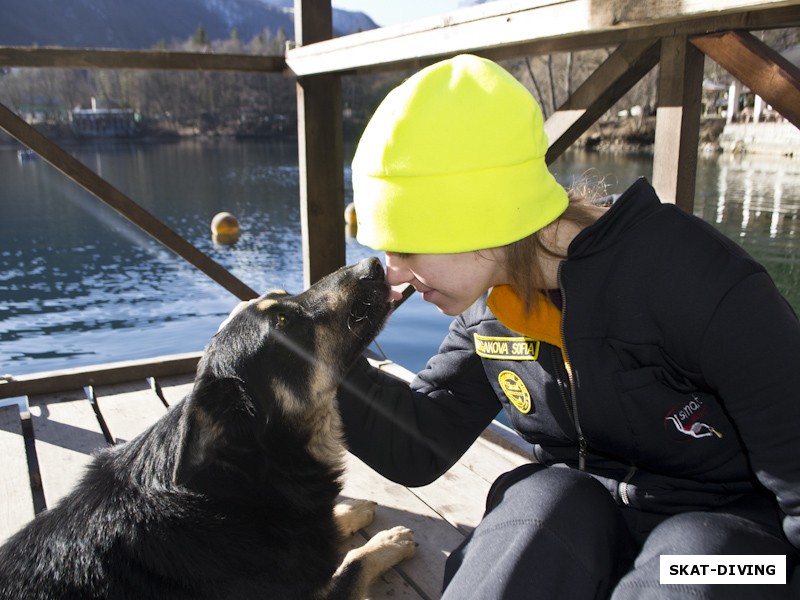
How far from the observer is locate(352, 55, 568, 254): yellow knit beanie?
166cm

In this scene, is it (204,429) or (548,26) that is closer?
(204,429)

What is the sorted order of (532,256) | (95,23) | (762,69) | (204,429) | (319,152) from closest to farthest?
(532,256) < (204,429) < (762,69) < (319,152) < (95,23)

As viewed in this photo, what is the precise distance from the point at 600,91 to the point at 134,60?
2.80 metres

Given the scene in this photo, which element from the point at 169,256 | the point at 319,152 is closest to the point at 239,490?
the point at 319,152

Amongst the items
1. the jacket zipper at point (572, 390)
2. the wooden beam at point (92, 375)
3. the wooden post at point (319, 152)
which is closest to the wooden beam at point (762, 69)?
the jacket zipper at point (572, 390)

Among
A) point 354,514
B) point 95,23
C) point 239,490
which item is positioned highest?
point 95,23

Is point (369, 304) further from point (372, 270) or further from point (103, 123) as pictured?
point (103, 123)

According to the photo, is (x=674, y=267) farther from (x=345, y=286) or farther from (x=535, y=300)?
(x=345, y=286)

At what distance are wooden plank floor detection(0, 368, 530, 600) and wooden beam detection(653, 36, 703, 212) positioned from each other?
1.47 meters

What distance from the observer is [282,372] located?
90.4 inches

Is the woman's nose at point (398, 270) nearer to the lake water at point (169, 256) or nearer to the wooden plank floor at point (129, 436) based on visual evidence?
the lake water at point (169, 256)

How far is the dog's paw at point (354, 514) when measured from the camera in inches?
105

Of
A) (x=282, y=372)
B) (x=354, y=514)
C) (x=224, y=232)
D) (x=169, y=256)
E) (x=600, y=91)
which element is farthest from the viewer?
(x=224, y=232)

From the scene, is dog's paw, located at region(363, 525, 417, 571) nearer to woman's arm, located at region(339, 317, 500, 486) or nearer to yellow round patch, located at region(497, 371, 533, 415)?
woman's arm, located at region(339, 317, 500, 486)
